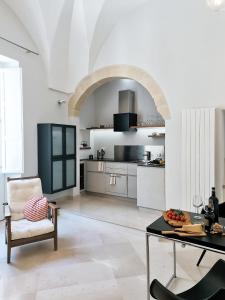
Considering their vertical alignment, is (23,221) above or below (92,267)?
above

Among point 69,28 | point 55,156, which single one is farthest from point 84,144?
point 69,28

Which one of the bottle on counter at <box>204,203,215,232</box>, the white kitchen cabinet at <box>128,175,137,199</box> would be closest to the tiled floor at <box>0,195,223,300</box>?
the bottle on counter at <box>204,203,215,232</box>

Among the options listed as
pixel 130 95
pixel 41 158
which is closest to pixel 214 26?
pixel 130 95

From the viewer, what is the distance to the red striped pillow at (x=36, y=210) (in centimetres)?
338

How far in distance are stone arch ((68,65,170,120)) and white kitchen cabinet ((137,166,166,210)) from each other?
3.75 feet

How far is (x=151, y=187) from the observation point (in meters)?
4.77

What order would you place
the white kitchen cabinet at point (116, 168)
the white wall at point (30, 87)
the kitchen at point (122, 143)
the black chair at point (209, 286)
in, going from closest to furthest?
1. the black chair at point (209, 286)
2. the white wall at point (30, 87)
3. the kitchen at point (122, 143)
4. the white kitchen cabinet at point (116, 168)

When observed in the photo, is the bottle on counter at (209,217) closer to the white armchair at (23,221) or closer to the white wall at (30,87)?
the white armchair at (23,221)

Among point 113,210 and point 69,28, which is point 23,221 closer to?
point 113,210

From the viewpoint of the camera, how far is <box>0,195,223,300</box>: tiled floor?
2338mm

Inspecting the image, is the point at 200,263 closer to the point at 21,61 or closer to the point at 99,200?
the point at 99,200

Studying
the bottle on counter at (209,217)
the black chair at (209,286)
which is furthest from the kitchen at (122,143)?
the black chair at (209,286)

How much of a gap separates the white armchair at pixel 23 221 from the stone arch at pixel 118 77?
8.47ft

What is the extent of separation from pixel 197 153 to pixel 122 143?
2.79 meters
